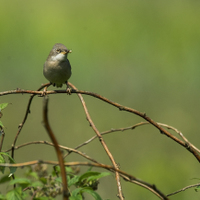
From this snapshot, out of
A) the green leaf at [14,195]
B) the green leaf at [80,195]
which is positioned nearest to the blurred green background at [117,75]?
the green leaf at [80,195]

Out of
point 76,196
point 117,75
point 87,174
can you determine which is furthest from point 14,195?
point 117,75

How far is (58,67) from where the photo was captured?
3.48 m

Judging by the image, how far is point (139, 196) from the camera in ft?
17.6

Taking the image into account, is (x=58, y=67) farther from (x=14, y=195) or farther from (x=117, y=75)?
(x=117, y=75)

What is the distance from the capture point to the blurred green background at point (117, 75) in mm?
6844

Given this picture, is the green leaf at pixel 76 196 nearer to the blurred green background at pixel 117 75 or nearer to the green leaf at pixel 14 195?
the green leaf at pixel 14 195

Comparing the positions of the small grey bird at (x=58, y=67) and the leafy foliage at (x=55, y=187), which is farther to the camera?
the small grey bird at (x=58, y=67)

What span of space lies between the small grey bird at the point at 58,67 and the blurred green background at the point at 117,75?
2282 millimetres

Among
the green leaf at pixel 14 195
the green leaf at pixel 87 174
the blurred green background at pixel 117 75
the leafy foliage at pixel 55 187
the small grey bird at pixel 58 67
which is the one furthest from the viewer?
the blurred green background at pixel 117 75

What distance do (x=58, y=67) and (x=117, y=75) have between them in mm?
6182

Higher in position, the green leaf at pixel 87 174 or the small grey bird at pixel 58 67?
the small grey bird at pixel 58 67

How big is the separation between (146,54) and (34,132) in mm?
4411

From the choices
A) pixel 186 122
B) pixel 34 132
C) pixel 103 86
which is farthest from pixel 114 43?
pixel 34 132

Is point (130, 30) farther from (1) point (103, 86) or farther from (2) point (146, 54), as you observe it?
(1) point (103, 86)
